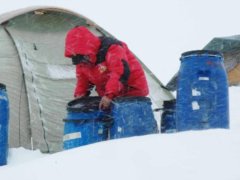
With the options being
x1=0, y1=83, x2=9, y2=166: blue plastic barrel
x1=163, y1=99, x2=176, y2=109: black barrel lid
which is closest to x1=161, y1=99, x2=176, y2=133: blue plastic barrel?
x1=163, y1=99, x2=176, y2=109: black barrel lid

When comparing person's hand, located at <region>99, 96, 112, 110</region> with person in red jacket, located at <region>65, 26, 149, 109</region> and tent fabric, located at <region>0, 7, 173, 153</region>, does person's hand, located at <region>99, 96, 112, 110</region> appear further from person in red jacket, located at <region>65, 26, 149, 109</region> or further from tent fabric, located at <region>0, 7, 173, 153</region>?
tent fabric, located at <region>0, 7, 173, 153</region>

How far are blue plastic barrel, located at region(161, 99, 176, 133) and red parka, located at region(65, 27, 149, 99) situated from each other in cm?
25

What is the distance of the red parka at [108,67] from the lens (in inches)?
177

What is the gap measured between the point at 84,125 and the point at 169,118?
3.21ft

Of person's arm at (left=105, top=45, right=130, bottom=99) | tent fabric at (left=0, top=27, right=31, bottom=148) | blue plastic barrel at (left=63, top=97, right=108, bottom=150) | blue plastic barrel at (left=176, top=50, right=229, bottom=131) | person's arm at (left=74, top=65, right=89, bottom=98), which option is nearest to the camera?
blue plastic barrel at (left=176, top=50, right=229, bottom=131)

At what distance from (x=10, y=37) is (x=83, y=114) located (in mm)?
2289

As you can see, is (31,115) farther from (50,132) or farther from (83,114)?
(83,114)

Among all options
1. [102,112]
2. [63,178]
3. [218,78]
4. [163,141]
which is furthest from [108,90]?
[63,178]

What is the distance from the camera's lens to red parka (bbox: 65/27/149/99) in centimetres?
450

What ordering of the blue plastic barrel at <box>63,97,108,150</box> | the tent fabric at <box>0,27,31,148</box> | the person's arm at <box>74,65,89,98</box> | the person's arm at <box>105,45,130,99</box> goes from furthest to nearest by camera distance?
the tent fabric at <box>0,27,31,148</box> < the person's arm at <box>74,65,89,98</box> < the person's arm at <box>105,45,130,99</box> < the blue plastic barrel at <box>63,97,108,150</box>

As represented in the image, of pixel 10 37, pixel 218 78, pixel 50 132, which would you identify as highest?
pixel 10 37

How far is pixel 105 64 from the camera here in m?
4.68

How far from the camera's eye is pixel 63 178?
8.37ft

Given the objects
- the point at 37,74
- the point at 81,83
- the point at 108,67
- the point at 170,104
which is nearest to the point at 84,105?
the point at 108,67
